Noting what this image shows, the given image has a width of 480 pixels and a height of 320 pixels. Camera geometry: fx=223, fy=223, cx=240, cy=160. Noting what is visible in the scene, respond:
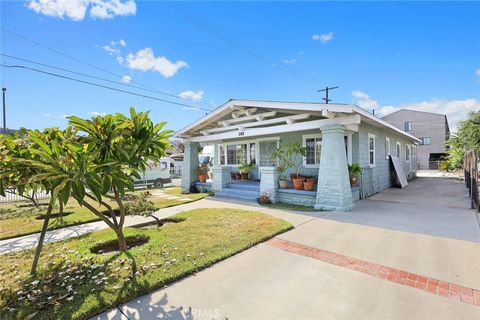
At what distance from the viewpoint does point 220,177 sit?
10.5m

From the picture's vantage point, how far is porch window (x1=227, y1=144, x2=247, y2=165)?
485 inches

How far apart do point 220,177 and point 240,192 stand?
1.41 m

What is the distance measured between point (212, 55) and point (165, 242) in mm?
11992

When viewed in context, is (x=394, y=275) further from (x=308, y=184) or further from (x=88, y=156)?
(x=308, y=184)

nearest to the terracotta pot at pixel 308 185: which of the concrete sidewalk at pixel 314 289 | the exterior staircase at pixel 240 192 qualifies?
the exterior staircase at pixel 240 192

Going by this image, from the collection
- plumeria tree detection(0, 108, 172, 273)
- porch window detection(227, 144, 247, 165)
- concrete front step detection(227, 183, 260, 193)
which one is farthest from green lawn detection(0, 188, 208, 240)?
porch window detection(227, 144, 247, 165)

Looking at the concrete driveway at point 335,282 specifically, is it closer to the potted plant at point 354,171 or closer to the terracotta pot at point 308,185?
the terracotta pot at point 308,185

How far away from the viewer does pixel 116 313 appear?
7.72ft

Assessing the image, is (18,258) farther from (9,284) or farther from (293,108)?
(293,108)

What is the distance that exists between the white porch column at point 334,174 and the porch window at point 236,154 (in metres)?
5.63

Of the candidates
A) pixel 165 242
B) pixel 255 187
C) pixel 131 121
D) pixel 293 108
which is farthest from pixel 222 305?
pixel 255 187

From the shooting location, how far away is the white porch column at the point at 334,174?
6.82m

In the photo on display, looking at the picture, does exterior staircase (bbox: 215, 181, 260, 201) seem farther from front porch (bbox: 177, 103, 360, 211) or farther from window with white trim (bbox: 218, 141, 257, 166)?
window with white trim (bbox: 218, 141, 257, 166)

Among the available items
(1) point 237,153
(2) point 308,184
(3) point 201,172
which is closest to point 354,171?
(2) point 308,184
